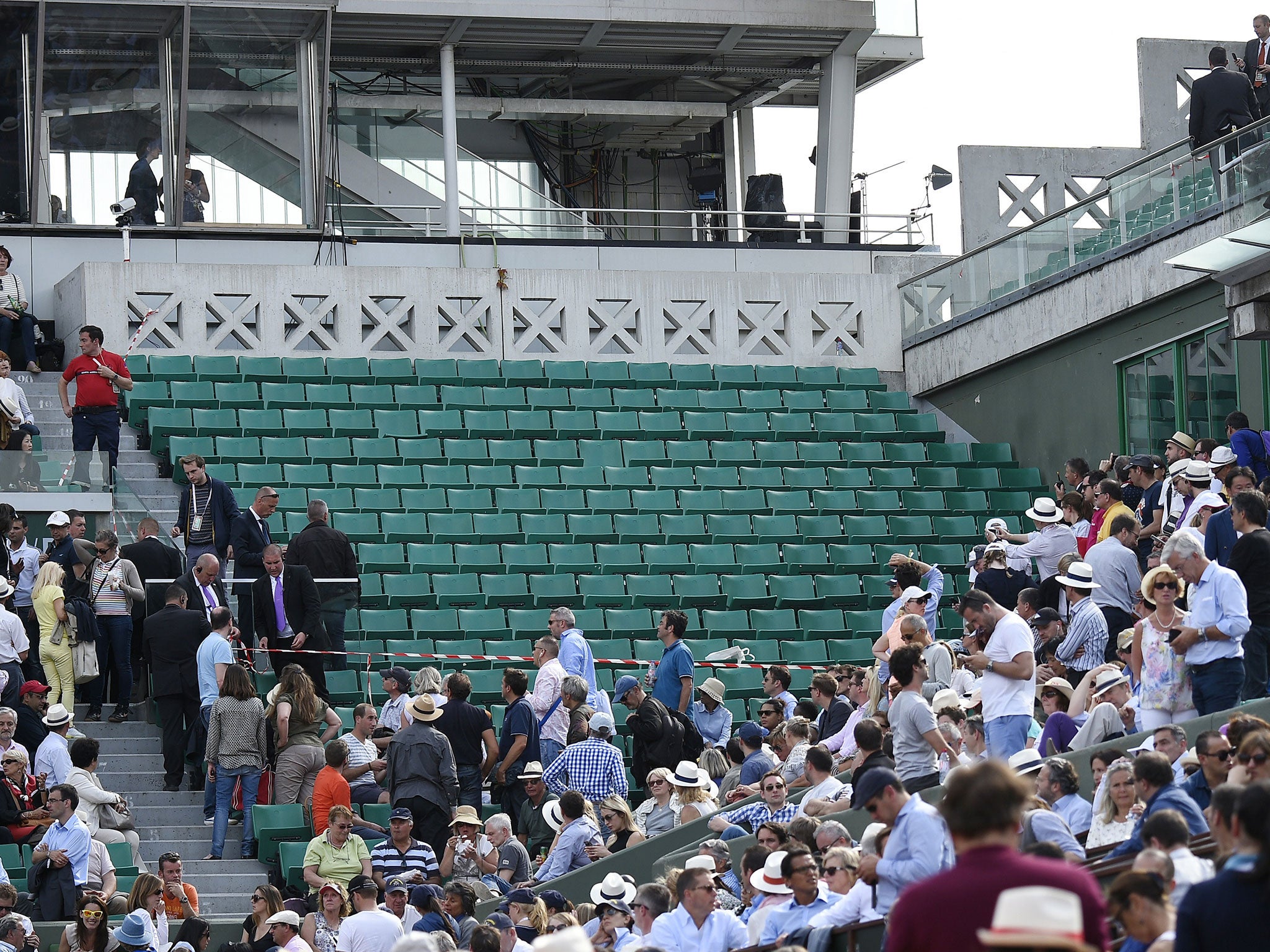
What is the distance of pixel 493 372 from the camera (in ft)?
78.6

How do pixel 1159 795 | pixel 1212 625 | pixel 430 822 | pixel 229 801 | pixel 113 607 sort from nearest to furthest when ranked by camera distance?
pixel 1159 795 < pixel 1212 625 < pixel 430 822 < pixel 229 801 < pixel 113 607

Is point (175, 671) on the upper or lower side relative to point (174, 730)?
upper

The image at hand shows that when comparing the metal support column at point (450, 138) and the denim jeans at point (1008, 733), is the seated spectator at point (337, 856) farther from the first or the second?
the metal support column at point (450, 138)

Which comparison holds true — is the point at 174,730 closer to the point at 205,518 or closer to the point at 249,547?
the point at 249,547

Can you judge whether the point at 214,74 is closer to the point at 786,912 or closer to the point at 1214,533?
the point at 1214,533

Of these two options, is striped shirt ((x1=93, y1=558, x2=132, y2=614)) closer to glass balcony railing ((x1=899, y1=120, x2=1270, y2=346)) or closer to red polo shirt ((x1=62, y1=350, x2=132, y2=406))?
red polo shirt ((x1=62, y1=350, x2=132, y2=406))

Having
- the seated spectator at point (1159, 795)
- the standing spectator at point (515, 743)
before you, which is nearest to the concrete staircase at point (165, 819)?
the standing spectator at point (515, 743)

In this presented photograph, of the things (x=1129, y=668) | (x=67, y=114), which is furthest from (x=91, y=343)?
(x=1129, y=668)

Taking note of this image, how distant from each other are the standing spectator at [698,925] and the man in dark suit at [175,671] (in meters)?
6.55

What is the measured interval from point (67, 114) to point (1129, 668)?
17.5m

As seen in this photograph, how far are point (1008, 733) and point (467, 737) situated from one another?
15.0 ft

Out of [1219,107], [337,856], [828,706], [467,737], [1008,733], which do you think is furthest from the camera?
[1219,107]

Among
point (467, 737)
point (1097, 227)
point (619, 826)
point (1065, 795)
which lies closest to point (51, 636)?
point (467, 737)

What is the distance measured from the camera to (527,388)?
23.5 metres
